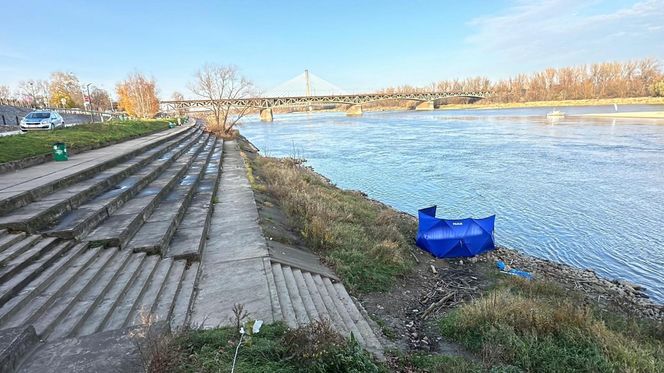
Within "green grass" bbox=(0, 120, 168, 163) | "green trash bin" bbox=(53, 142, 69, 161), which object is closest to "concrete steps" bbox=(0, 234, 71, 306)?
"green grass" bbox=(0, 120, 168, 163)

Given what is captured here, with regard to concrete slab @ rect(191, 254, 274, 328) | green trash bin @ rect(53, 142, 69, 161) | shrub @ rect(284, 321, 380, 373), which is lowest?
concrete slab @ rect(191, 254, 274, 328)

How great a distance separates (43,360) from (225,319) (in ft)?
6.74

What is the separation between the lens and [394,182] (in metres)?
22.6

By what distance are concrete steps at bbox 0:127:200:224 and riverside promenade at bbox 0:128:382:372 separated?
1.1 inches

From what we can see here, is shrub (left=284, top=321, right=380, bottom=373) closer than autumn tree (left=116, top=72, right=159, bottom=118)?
Yes

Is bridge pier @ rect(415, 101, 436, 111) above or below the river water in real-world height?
above

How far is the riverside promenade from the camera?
13.6ft

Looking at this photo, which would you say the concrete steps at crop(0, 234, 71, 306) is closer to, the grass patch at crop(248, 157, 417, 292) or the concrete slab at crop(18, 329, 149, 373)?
the concrete slab at crop(18, 329, 149, 373)

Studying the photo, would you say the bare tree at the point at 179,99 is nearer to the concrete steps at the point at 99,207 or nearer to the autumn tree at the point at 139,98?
the autumn tree at the point at 139,98

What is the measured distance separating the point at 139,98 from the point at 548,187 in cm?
6590

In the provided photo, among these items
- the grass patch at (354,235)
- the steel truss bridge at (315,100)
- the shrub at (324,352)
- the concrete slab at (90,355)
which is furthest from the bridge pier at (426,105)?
the concrete slab at (90,355)

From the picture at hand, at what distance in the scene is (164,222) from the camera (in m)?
8.55

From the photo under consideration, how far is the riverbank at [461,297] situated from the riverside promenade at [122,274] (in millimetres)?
867

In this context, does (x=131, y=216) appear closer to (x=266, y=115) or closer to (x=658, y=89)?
(x=266, y=115)
